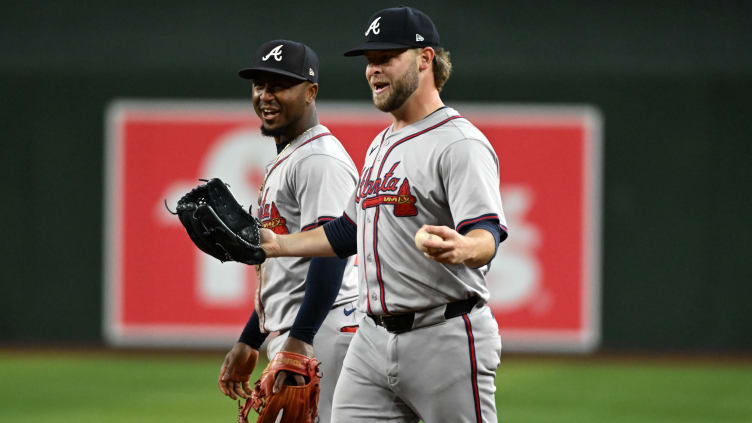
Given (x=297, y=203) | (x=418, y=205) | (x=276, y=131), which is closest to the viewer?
(x=418, y=205)

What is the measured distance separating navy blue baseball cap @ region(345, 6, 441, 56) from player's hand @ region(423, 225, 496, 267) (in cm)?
74

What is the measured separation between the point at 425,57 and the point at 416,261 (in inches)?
26.1

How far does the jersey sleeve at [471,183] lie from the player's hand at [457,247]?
0.12 meters

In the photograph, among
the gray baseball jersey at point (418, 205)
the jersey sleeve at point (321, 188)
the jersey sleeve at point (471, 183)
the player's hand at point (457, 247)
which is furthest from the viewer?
the jersey sleeve at point (321, 188)

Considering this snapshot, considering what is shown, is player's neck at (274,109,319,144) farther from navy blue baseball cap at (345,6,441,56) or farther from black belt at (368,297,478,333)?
black belt at (368,297,478,333)

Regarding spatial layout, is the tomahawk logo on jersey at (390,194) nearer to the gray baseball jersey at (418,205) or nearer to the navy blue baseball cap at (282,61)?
the gray baseball jersey at (418,205)

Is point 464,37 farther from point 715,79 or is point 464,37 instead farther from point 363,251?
point 363,251

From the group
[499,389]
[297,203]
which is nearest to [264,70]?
[297,203]

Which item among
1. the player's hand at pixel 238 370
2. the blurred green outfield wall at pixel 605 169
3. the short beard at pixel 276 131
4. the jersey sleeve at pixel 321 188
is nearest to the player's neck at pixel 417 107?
the jersey sleeve at pixel 321 188

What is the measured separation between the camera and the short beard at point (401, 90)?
11.1 ft

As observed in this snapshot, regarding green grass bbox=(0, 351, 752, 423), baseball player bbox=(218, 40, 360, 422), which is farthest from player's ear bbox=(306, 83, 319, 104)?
green grass bbox=(0, 351, 752, 423)

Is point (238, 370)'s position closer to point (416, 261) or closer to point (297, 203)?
point (297, 203)

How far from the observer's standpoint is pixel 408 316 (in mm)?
3285

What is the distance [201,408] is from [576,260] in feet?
14.1
